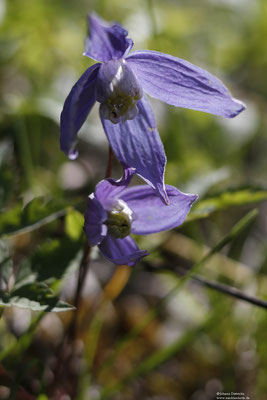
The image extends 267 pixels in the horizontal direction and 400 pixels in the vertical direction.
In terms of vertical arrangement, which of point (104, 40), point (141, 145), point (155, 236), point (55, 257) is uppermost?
point (104, 40)

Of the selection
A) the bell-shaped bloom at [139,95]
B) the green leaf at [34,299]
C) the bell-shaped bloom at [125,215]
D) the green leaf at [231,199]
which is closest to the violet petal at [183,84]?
the bell-shaped bloom at [139,95]

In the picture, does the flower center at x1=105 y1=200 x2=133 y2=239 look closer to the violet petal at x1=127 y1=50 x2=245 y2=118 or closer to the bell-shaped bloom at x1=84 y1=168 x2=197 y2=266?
the bell-shaped bloom at x1=84 y1=168 x2=197 y2=266

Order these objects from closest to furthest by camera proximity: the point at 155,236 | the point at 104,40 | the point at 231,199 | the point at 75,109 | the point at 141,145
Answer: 1. the point at 104,40
2. the point at 75,109
3. the point at 141,145
4. the point at 231,199
5. the point at 155,236

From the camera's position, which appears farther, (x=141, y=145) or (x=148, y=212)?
(x=148, y=212)

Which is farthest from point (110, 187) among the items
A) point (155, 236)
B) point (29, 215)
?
point (155, 236)

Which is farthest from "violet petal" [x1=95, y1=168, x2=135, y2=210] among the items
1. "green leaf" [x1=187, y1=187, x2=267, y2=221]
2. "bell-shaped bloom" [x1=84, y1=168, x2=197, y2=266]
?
"green leaf" [x1=187, y1=187, x2=267, y2=221]

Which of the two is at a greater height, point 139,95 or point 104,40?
point 104,40

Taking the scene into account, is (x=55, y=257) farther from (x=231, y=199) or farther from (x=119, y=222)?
(x=231, y=199)

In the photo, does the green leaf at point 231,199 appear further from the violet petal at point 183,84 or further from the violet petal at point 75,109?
the violet petal at point 75,109
